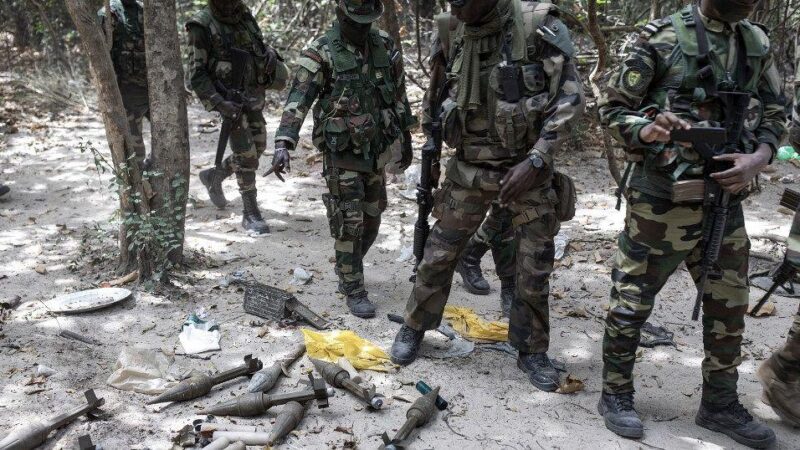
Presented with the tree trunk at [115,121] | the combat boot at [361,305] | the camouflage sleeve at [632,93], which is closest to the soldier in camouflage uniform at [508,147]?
the camouflage sleeve at [632,93]

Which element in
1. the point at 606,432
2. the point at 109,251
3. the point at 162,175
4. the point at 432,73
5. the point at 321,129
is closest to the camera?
the point at 606,432

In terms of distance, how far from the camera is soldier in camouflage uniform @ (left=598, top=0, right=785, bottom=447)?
2938 millimetres

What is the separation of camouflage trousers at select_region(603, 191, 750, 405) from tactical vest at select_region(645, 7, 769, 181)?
0.64 ft

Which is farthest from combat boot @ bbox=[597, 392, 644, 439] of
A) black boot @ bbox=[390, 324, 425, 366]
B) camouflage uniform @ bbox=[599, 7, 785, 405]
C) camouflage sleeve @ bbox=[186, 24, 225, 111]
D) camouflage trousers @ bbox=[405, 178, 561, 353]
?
camouflage sleeve @ bbox=[186, 24, 225, 111]

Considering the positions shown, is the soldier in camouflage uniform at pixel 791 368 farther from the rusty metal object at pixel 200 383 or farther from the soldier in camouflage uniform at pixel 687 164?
the rusty metal object at pixel 200 383

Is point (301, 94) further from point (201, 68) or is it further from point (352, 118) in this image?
point (201, 68)

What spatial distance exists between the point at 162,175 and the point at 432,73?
7.20 ft

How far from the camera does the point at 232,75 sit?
234 inches

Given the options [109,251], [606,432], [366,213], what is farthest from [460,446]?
[109,251]

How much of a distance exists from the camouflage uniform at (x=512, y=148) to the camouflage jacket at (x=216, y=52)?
8.51 ft

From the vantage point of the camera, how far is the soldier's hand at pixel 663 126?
2.81 metres

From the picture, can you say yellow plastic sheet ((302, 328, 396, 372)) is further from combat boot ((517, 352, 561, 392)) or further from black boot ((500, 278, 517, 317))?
black boot ((500, 278, 517, 317))

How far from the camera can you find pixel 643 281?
318cm

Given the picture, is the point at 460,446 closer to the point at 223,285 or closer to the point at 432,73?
the point at 432,73
